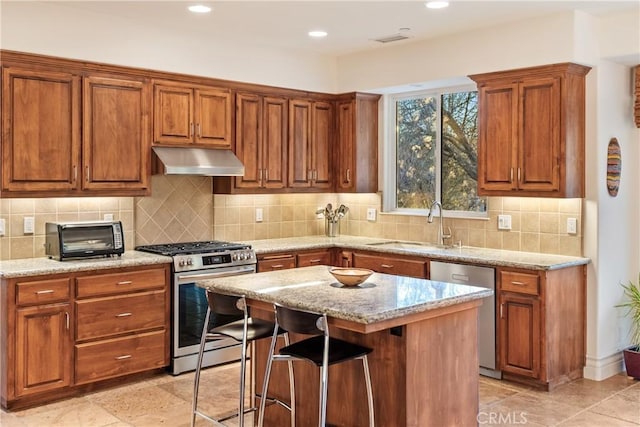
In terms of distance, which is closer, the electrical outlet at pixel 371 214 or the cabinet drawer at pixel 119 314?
the cabinet drawer at pixel 119 314

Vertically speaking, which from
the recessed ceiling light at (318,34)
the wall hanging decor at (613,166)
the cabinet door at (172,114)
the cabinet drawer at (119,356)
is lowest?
the cabinet drawer at (119,356)

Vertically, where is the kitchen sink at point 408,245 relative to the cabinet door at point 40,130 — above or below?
below

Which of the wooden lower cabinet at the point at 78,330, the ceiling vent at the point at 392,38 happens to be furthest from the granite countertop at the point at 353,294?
the ceiling vent at the point at 392,38

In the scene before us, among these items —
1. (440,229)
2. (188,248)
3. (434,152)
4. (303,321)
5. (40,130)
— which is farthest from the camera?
(434,152)

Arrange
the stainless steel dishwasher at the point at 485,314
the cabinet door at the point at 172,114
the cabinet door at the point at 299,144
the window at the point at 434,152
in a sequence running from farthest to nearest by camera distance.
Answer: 1. the cabinet door at the point at 299,144
2. the window at the point at 434,152
3. the cabinet door at the point at 172,114
4. the stainless steel dishwasher at the point at 485,314

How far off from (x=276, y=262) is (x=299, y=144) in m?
1.24

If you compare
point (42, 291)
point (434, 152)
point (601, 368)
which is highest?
point (434, 152)

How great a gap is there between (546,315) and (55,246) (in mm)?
3518

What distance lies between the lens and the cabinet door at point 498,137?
16.1 ft

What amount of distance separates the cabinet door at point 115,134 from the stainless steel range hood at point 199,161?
7.0 inches

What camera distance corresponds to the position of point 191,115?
526 centimetres

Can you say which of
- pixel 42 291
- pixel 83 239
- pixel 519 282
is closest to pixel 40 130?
pixel 83 239

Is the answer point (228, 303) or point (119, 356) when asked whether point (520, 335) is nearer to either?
point (228, 303)

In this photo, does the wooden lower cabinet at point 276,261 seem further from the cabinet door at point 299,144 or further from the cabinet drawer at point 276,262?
the cabinet door at point 299,144
